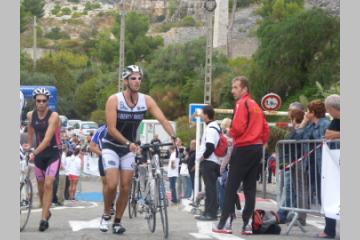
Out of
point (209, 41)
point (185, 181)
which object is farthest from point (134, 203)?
point (209, 41)

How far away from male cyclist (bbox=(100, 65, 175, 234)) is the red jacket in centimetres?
88

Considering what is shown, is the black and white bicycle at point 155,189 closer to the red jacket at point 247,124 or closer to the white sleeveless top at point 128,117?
the white sleeveless top at point 128,117

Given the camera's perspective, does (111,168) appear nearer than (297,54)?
Yes

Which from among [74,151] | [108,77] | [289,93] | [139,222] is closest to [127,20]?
[108,77]

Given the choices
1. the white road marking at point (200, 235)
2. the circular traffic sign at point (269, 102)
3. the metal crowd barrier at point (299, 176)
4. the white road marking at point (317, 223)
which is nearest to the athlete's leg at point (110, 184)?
the white road marking at point (200, 235)

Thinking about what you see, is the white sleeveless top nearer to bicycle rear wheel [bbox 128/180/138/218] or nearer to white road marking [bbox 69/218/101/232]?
white road marking [bbox 69/218/101/232]

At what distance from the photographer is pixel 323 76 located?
202ft

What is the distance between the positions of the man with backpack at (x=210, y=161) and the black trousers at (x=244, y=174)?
2.37 metres

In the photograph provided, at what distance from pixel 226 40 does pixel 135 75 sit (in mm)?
134182

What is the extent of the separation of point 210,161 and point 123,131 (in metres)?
3.52

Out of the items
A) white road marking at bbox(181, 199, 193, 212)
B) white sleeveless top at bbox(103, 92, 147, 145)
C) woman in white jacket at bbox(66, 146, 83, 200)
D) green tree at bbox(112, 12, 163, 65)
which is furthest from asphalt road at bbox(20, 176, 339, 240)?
green tree at bbox(112, 12, 163, 65)

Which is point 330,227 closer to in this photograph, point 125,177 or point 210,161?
point 125,177

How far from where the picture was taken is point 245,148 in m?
11.9

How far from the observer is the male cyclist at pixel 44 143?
1233 centimetres
